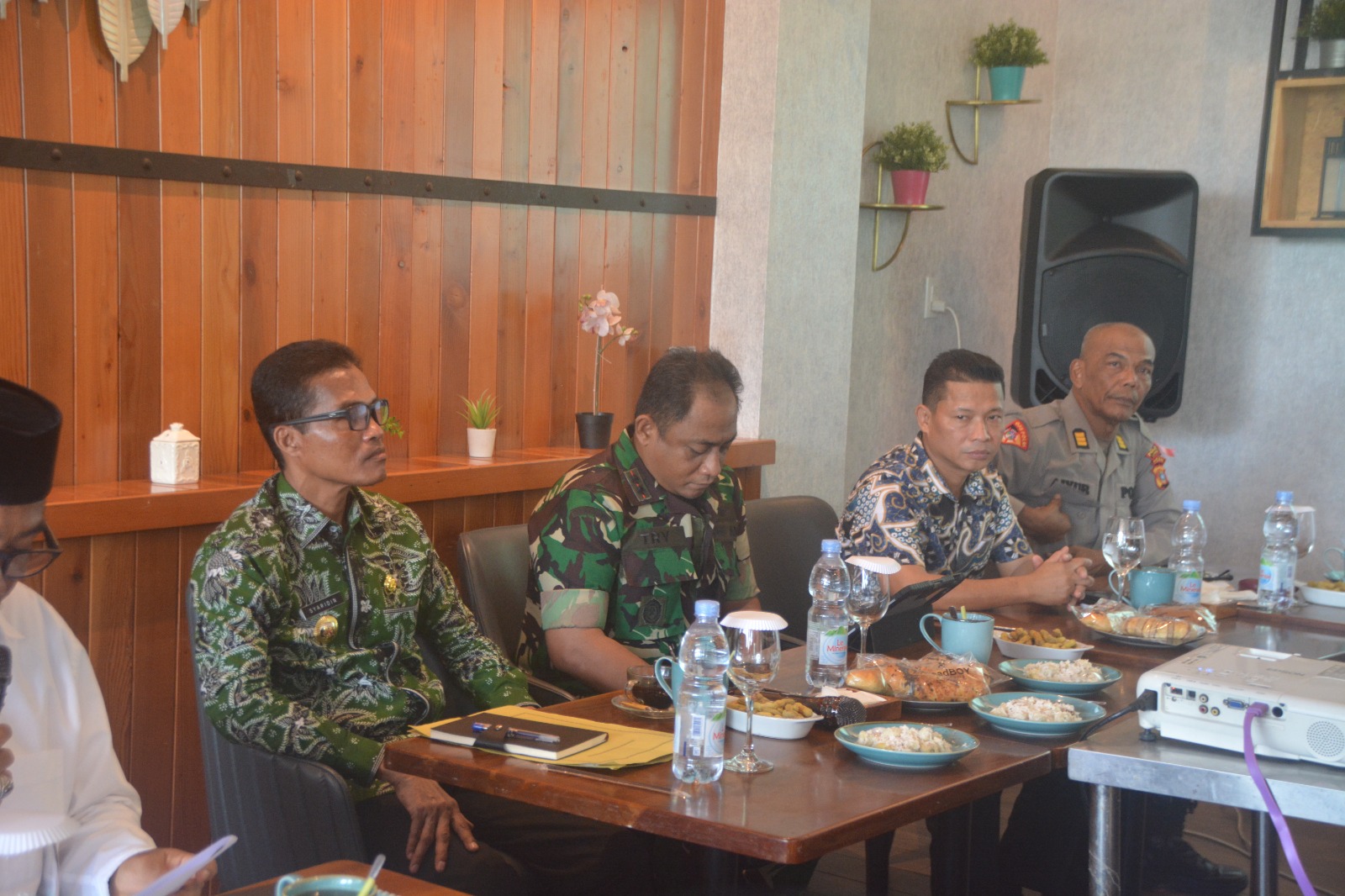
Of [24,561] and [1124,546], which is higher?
[24,561]

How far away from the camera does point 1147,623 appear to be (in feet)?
8.63

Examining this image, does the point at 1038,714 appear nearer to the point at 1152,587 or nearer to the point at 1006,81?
the point at 1152,587

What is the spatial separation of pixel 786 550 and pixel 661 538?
75cm

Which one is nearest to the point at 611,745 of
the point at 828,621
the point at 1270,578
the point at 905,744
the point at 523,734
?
the point at 523,734

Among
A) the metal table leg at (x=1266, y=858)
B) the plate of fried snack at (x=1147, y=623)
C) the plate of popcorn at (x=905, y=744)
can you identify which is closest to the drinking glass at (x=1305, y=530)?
the plate of fried snack at (x=1147, y=623)

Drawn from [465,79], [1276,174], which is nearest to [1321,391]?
[1276,174]

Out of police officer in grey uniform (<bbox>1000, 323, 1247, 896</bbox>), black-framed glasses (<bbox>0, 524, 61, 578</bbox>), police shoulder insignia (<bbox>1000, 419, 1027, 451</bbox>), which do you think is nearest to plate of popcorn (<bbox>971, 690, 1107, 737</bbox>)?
black-framed glasses (<bbox>0, 524, 61, 578</bbox>)

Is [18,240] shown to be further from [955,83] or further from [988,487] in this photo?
[955,83]

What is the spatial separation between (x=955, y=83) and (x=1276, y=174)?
122 centimetres

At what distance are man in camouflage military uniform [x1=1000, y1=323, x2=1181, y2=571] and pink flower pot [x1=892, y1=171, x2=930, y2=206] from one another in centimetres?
119

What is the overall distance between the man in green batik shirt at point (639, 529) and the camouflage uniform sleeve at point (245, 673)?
51 cm

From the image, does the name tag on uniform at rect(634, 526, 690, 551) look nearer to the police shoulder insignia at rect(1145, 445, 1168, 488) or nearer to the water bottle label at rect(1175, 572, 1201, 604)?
the water bottle label at rect(1175, 572, 1201, 604)

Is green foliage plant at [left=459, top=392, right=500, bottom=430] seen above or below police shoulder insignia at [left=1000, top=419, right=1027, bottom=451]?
above

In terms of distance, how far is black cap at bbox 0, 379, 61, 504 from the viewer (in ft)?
4.44
